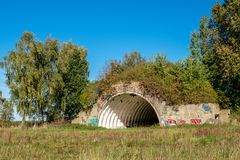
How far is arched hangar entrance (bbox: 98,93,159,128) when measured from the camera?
3666 cm

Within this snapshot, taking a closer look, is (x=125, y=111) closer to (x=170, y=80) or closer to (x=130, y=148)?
(x=170, y=80)

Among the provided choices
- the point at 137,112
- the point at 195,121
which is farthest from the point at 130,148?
the point at 137,112

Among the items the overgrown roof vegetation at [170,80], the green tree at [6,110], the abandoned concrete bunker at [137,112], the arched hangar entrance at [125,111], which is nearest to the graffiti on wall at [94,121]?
the abandoned concrete bunker at [137,112]

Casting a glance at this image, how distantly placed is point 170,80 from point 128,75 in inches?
171

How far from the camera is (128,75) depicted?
34.9m

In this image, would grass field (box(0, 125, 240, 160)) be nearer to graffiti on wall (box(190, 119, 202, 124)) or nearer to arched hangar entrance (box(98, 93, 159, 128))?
graffiti on wall (box(190, 119, 202, 124))

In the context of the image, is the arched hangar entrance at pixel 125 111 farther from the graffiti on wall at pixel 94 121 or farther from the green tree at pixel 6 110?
the green tree at pixel 6 110

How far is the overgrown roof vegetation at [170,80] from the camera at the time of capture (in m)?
31.4

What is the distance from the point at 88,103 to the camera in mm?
36906

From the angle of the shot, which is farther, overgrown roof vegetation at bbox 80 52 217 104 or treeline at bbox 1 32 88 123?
treeline at bbox 1 32 88 123

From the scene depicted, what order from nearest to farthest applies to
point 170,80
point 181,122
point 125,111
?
point 181,122 → point 170,80 → point 125,111

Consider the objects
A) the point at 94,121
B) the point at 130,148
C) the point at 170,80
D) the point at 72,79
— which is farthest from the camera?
the point at 72,79

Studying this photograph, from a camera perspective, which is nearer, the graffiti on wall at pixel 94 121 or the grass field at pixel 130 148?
the grass field at pixel 130 148

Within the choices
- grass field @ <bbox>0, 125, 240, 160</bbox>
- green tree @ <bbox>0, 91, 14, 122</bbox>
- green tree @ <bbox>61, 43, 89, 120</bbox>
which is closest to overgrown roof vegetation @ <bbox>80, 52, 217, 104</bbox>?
green tree @ <bbox>61, 43, 89, 120</bbox>
